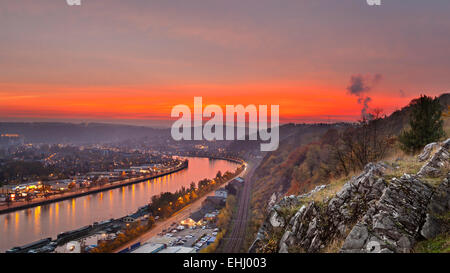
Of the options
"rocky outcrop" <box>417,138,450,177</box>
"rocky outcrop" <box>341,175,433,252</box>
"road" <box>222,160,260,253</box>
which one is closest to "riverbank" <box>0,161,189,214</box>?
"road" <box>222,160,260,253</box>

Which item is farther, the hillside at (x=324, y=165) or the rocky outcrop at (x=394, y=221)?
the hillside at (x=324, y=165)

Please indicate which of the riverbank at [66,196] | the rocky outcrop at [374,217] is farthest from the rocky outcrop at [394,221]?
the riverbank at [66,196]

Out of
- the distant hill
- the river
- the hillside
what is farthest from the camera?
the distant hill

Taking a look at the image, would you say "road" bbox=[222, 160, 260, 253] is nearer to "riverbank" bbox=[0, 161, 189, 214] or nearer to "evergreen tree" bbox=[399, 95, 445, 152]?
Result: "evergreen tree" bbox=[399, 95, 445, 152]

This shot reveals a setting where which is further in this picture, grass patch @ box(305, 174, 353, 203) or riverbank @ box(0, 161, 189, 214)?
riverbank @ box(0, 161, 189, 214)

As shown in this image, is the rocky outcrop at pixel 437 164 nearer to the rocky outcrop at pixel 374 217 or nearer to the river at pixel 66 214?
the rocky outcrop at pixel 374 217
